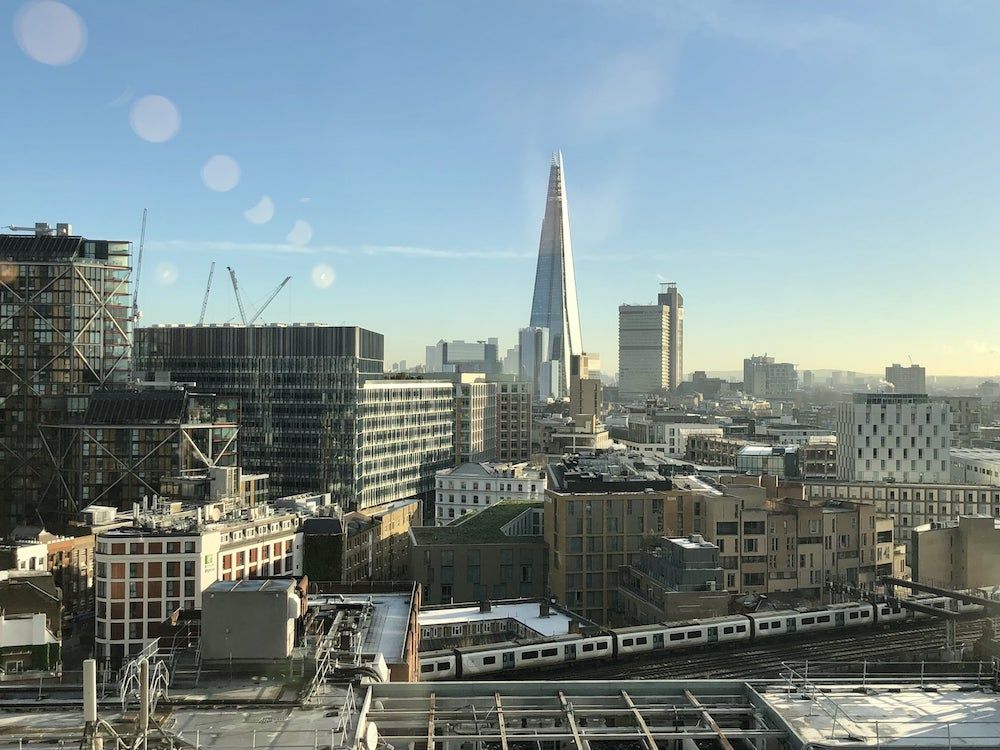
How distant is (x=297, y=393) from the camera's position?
10306 centimetres

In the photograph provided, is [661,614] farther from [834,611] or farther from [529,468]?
[529,468]

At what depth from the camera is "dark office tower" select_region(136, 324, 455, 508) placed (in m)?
101

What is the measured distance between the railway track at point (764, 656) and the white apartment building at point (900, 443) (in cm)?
4907

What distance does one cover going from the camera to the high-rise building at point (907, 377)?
166000 millimetres

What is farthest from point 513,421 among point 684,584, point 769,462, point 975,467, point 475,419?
point 684,584

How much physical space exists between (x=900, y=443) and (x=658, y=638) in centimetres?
6328

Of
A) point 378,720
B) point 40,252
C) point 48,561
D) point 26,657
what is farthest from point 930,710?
point 40,252

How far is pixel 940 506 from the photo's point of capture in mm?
86875

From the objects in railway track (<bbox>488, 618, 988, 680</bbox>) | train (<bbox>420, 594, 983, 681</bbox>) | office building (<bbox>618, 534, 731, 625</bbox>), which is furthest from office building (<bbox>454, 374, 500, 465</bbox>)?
railway track (<bbox>488, 618, 988, 680</bbox>)

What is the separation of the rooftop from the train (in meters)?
19.8

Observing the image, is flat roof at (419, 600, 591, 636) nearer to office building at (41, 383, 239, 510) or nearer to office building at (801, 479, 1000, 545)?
office building at (41, 383, 239, 510)

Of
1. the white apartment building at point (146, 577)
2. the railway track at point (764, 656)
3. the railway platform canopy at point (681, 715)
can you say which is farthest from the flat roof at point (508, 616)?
the railway platform canopy at point (681, 715)

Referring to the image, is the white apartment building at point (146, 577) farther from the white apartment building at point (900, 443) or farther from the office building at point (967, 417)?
the office building at point (967, 417)

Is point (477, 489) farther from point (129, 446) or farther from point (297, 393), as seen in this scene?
point (129, 446)
